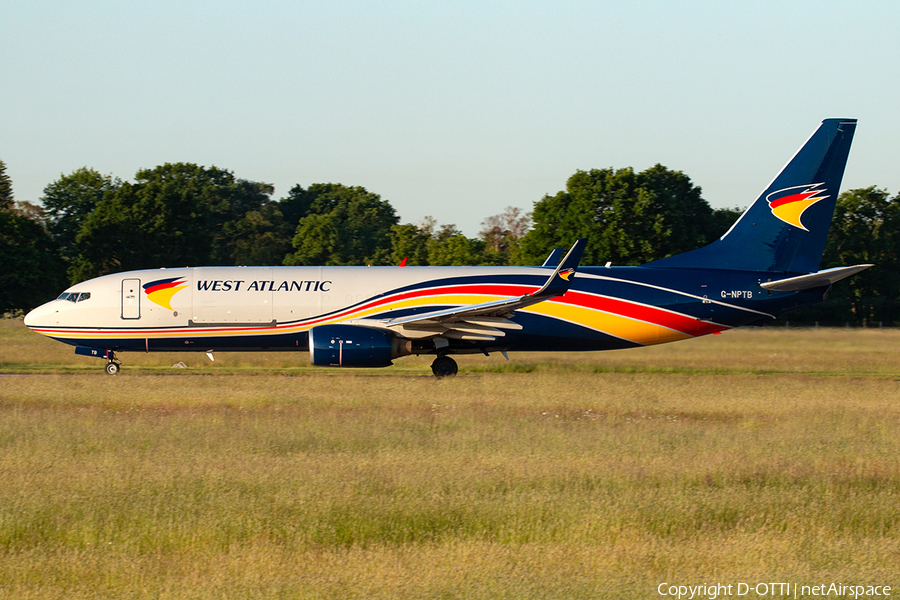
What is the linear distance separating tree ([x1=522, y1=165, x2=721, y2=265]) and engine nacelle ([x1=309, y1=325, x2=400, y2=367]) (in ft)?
125

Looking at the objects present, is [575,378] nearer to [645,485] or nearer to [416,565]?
[645,485]

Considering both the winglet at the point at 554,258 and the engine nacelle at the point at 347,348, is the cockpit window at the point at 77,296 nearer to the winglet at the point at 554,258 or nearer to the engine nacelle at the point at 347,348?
the engine nacelle at the point at 347,348

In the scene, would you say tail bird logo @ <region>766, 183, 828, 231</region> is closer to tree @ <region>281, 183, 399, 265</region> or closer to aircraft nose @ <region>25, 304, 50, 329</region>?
aircraft nose @ <region>25, 304, 50, 329</region>

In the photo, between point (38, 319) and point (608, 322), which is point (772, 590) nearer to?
point (608, 322)

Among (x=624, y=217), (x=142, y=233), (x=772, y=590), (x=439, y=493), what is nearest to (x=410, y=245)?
(x=624, y=217)

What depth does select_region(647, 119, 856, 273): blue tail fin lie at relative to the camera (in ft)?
84.2

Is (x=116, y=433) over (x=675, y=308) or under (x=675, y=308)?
under

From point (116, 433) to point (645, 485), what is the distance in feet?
26.2

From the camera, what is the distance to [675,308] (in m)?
25.5

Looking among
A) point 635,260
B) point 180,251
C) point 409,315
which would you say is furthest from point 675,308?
point 180,251

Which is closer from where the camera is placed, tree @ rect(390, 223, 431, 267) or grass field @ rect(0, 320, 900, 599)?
grass field @ rect(0, 320, 900, 599)

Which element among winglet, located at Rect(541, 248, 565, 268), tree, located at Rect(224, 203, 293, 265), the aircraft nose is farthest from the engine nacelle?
tree, located at Rect(224, 203, 293, 265)

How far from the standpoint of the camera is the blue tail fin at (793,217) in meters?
25.7

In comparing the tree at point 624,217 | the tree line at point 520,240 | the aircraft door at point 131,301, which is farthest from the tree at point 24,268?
the aircraft door at point 131,301
